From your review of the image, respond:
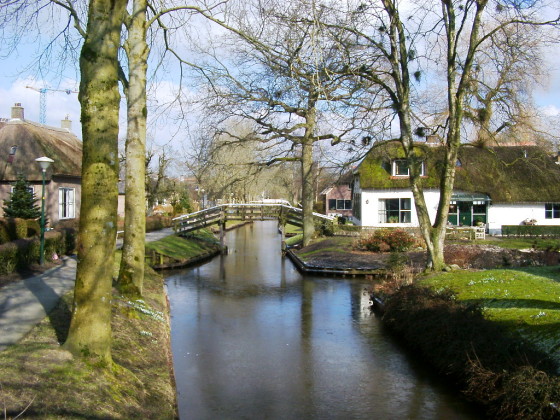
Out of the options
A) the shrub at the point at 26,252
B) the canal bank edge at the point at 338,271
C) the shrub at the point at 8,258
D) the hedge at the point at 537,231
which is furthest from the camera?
the hedge at the point at 537,231

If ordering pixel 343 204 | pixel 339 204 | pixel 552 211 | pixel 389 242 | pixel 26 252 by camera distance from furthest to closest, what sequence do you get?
pixel 339 204, pixel 343 204, pixel 552 211, pixel 389 242, pixel 26 252

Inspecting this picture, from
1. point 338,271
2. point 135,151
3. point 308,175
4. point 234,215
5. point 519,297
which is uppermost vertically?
point 308,175

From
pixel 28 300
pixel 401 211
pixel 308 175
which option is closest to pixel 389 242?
pixel 308 175

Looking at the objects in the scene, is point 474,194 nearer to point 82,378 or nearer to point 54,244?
point 54,244

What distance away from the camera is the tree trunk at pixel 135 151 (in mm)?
12117

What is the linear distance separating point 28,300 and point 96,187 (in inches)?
218

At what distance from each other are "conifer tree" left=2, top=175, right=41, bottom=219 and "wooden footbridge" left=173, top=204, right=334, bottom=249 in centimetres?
1031

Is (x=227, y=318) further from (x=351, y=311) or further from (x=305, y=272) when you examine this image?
(x=305, y=272)

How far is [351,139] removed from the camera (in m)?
17.2

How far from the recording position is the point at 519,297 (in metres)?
11.5

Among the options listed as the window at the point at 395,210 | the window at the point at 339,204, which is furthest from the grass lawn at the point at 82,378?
the window at the point at 339,204

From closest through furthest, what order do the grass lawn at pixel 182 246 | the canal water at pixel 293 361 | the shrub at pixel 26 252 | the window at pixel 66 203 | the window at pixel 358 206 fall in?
the canal water at pixel 293 361
the shrub at pixel 26 252
the grass lawn at pixel 182 246
the window at pixel 66 203
the window at pixel 358 206

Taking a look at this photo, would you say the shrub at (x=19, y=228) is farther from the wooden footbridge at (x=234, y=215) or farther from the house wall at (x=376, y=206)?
the house wall at (x=376, y=206)

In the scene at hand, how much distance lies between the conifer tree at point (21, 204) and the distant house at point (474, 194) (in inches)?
871
